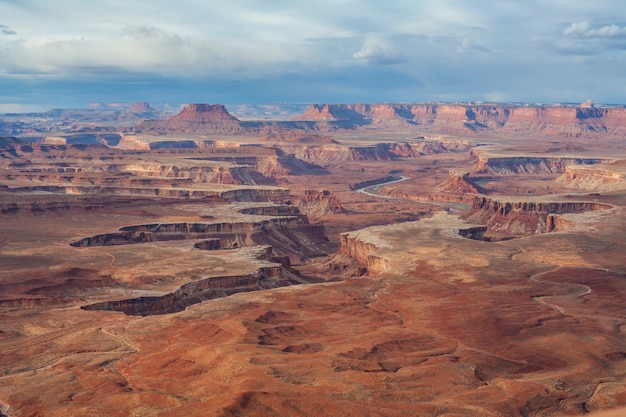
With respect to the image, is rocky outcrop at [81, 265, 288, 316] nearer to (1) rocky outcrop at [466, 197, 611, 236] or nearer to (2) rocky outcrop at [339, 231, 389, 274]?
(2) rocky outcrop at [339, 231, 389, 274]

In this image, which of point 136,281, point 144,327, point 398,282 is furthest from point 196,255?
point 144,327

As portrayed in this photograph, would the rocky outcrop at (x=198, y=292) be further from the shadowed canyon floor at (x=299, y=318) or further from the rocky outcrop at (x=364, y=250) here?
the rocky outcrop at (x=364, y=250)

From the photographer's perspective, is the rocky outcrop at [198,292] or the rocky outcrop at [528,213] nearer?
the rocky outcrop at [198,292]

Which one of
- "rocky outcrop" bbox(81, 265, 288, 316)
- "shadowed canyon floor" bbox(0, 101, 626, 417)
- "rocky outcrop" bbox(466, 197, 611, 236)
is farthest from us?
"rocky outcrop" bbox(466, 197, 611, 236)

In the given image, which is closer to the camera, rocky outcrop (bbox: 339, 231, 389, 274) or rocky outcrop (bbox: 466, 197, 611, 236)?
rocky outcrop (bbox: 339, 231, 389, 274)

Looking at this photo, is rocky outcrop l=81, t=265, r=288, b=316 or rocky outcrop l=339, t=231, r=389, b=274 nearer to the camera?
rocky outcrop l=81, t=265, r=288, b=316

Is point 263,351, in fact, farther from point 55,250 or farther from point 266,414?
point 55,250

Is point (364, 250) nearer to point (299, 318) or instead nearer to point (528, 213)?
point (299, 318)

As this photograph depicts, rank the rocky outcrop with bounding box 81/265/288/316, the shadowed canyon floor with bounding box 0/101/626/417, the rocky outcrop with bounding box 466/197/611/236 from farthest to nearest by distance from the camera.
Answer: the rocky outcrop with bounding box 466/197/611/236 → the rocky outcrop with bounding box 81/265/288/316 → the shadowed canyon floor with bounding box 0/101/626/417

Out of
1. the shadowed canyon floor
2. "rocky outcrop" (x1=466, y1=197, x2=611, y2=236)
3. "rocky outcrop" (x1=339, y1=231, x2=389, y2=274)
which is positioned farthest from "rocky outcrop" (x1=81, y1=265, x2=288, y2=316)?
"rocky outcrop" (x1=466, y1=197, x2=611, y2=236)

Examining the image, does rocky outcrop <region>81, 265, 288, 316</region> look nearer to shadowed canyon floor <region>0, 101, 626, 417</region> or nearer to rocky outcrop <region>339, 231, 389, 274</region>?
shadowed canyon floor <region>0, 101, 626, 417</region>

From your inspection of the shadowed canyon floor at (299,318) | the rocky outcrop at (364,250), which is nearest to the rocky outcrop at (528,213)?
the shadowed canyon floor at (299,318)
